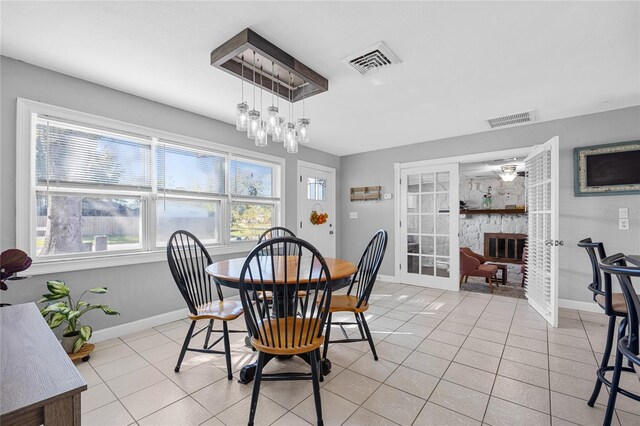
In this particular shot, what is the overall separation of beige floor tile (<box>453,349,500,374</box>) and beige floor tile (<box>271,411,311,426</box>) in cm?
136

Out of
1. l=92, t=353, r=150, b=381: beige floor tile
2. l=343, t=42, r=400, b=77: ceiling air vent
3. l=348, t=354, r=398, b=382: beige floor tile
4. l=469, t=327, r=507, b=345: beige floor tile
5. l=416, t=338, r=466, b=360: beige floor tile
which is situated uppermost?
l=343, t=42, r=400, b=77: ceiling air vent

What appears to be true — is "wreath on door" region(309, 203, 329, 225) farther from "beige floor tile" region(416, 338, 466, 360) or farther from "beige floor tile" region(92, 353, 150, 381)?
"beige floor tile" region(92, 353, 150, 381)

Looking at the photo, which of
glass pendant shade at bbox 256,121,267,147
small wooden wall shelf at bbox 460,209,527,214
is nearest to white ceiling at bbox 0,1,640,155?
glass pendant shade at bbox 256,121,267,147

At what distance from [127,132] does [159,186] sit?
594mm

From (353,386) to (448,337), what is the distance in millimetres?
1263

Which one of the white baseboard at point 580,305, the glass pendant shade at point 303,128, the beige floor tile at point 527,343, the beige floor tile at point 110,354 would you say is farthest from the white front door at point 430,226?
the beige floor tile at point 110,354

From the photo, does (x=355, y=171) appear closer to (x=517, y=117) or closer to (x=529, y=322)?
(x=517, y=117)

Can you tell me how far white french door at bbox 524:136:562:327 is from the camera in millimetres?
2920

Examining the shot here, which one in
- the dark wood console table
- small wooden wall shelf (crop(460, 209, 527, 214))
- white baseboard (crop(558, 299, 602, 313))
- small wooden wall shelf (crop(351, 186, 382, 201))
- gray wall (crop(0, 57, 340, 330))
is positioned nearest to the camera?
the dark wood console table

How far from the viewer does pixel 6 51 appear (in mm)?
2107

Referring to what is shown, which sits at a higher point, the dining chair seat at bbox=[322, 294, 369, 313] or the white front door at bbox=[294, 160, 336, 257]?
the white front door at bbox=[294, 160, 336, 257]

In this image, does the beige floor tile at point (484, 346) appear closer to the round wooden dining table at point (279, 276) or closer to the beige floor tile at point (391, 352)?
the beige floor tile at point (391, 352)

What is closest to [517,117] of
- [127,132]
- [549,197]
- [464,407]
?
[549,197]

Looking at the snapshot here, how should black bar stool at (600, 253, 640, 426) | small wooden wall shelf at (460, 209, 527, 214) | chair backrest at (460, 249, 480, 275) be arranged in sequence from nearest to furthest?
black bar stool at (600, 253, 640, 426)
chair backrest at (460, 249, 480, 275)
small wooden wall shelf at (460, 209, 527, 214)
